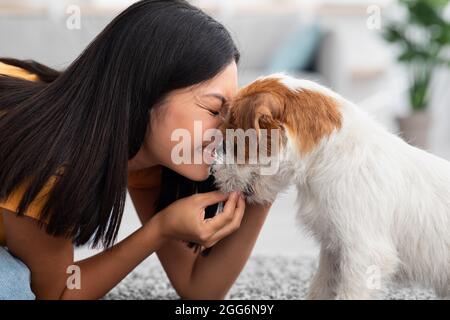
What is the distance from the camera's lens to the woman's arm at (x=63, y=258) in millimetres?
1791

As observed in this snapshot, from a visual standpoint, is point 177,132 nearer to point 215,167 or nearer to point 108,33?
point 215,167

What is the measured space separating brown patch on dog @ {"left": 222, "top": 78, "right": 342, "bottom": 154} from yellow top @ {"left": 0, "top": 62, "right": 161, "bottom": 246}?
0.52 m

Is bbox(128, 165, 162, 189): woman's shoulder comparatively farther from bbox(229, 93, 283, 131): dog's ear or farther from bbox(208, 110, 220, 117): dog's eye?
bbox(229, 93, 283, 131): dog's ear

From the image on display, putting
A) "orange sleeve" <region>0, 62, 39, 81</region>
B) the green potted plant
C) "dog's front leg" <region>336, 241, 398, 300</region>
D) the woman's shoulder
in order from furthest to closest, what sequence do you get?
the green potted plant < the woman's shoulder < "orange sleeve" <region>0, 62, 39, 81</region> < "dog's front leg" <region>336, 241, 398, 300</region>

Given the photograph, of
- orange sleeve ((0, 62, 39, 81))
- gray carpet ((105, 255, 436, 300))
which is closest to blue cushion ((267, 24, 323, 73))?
gray carpet ((105, 255, 436, 300))

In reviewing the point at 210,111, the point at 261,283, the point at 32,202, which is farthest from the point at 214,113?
the point at 261,283

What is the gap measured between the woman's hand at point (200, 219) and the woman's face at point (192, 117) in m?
0.09

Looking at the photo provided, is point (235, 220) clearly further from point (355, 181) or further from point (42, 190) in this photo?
point (42, 190)

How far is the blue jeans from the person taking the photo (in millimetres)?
1754

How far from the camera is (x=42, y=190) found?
1708mm

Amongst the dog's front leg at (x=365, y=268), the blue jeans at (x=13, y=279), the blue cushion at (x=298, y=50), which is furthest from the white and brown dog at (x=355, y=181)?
the blue cushion at (x=298, y=50)
